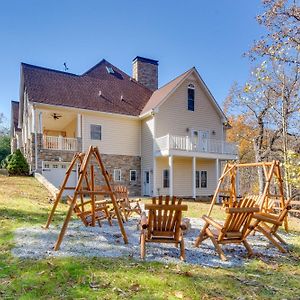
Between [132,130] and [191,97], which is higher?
[191,97]

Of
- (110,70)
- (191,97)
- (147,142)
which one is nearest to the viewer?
(147,142)

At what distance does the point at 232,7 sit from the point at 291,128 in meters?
10.3

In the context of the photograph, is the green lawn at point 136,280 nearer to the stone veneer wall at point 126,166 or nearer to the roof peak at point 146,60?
the stone veneer wall at point 126,166

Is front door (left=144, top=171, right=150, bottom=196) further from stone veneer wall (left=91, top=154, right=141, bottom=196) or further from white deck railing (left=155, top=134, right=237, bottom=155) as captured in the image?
white deck railing (left=155, top=134, right=237, bottom=155)

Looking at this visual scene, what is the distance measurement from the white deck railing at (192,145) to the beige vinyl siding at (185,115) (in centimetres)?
119

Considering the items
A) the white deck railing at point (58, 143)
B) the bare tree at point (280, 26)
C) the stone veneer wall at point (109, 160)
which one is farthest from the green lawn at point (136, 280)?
the white deck railing at point (58, 143)

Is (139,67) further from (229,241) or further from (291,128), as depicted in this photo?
(229,241)

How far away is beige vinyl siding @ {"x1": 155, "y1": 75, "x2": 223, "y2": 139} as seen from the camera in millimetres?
19328

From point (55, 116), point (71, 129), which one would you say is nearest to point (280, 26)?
point (55, 116)

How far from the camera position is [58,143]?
17.9m

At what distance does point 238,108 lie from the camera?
24.7 meters

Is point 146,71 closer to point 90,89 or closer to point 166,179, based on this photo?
point 90,89

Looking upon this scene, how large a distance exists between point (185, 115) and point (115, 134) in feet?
16.6

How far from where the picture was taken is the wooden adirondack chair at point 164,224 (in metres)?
4.75
